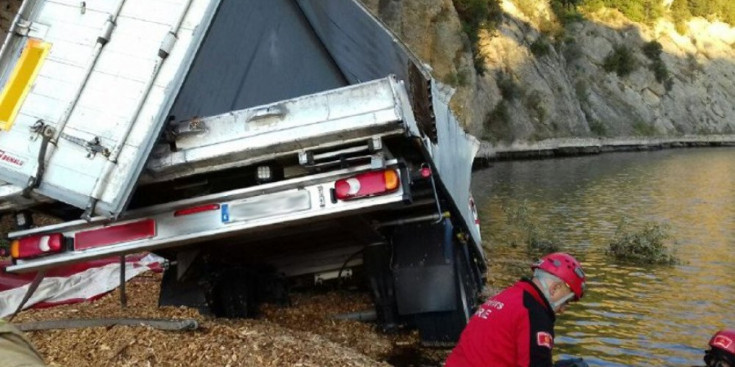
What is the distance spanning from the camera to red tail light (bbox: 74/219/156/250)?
18.0ft

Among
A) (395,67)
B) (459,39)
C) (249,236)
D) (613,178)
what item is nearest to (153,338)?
(249,236)

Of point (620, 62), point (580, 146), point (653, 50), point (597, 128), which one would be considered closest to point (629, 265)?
point (580, 146)

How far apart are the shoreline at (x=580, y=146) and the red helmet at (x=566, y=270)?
3601 centimetres

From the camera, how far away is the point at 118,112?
202 inches

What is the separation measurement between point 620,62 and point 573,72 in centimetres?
583

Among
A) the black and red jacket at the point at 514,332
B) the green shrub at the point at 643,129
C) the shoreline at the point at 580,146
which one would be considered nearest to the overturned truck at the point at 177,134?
the black and red jacket at the point at 514,332

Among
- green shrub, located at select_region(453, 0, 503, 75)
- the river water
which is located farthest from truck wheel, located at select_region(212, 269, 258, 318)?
green shrub, located at select_region(453, 0, 503, 75)

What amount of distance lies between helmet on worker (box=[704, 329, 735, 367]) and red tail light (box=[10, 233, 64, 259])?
4.42m

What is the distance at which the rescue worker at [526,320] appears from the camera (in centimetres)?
→ 390

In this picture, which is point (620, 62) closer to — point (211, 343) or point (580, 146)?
point (580, 146)

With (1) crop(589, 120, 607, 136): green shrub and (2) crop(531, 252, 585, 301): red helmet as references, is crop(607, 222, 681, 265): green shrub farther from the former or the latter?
(1) crop(589, 120, 607, 136): green shrub

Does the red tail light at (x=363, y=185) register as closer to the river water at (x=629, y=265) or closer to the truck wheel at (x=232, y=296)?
the truck wheel at (x=232, y=296)

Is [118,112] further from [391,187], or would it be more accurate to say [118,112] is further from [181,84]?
[391,187]

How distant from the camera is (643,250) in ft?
44.2
